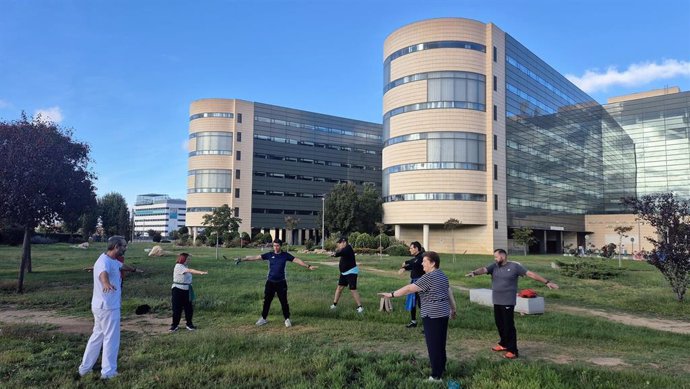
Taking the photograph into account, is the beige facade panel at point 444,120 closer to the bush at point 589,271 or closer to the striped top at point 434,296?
the bush at point 589,271

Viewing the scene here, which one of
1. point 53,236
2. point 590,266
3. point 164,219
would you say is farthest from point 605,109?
point 164,219

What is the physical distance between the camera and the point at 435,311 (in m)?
6.07

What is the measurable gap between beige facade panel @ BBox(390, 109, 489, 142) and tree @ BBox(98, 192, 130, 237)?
6377 centimetres

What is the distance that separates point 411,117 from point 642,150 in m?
61.3

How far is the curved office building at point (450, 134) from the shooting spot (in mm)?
53938

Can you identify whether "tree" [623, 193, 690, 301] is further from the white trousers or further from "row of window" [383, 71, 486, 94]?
"row of window" [383, 71, 486, 94]

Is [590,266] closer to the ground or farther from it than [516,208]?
closer to the ground

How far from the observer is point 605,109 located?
3509 inches

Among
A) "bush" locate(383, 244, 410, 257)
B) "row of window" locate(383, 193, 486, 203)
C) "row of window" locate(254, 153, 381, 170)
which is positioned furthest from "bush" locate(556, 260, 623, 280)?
"row of window" locate(254, 153, 381, 170)

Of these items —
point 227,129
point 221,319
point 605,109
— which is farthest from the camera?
point 605,109

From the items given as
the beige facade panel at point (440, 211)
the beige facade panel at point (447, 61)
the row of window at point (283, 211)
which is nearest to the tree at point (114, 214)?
the row of window at point (283, 211)

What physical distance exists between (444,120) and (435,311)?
50.0 metres

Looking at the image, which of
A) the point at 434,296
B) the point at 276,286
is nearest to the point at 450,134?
the point at 276,286

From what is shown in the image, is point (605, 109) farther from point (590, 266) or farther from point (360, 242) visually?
point (590, 266)
